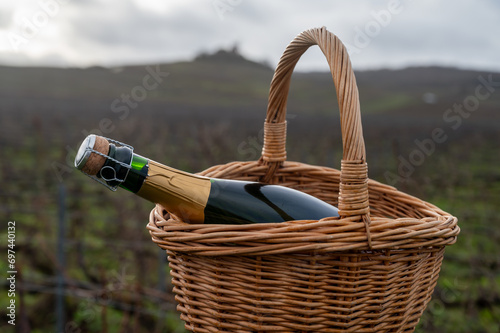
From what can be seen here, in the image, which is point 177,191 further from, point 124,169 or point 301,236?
point 301,236

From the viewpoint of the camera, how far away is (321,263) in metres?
0.89

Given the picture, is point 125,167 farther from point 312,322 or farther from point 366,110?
point 366,110

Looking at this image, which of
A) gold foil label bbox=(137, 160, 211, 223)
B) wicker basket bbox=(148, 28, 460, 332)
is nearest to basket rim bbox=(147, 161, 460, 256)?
wicker basket bbox=(148, 28, 460, 332)

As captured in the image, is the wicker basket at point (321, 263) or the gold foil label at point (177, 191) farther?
the gold foil label at point (177, 191)

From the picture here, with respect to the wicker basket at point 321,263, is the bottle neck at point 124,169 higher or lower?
higher

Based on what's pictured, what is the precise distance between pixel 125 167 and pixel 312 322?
505 mm

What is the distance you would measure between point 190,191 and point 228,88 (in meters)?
40.4

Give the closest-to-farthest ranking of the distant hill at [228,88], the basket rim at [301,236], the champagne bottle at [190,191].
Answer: the basket rim at [301,236]
the champagne bottle at [190,191]
the distant hill at [228,88]

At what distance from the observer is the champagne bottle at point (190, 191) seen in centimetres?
99

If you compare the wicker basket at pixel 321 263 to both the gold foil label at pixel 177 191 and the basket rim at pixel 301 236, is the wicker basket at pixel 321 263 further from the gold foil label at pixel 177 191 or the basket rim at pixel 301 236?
the gold foil label at pixel 177 191

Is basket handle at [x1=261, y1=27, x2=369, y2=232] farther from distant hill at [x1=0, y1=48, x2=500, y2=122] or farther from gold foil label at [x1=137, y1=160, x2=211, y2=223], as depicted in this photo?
distant hill at [x1=0, y1=48, x2=500, y2=122]

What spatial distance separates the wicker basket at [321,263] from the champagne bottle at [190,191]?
12cm

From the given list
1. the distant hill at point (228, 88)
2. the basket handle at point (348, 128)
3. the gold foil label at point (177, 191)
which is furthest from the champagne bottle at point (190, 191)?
the distant hill at point (228, 88)

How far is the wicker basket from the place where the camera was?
2.88 ft
